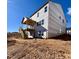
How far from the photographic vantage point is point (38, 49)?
56.2 inches

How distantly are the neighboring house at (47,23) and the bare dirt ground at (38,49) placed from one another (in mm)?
69

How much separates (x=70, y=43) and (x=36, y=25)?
376 mm

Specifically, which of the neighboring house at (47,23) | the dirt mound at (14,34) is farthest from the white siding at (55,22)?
the dirt mound at (14,34)

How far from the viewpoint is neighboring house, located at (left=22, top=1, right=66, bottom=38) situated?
1.44 m

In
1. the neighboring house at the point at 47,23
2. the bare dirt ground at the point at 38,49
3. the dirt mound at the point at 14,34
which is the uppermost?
the neighboring house at the point at 47,23

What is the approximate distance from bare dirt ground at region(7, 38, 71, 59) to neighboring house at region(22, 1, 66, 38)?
7 cm

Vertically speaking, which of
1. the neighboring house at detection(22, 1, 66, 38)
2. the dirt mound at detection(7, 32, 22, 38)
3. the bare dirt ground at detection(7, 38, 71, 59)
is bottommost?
the bare dirt ground at detection(7, 38, 71, 59)

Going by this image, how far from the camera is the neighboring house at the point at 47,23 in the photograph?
1.44m

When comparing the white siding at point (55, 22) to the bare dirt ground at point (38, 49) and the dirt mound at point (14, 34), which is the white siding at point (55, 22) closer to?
the bare dirt ground at point (38, 49)

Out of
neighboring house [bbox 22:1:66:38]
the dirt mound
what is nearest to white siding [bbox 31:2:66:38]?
neighboring house [bbox 22:1:66:38]

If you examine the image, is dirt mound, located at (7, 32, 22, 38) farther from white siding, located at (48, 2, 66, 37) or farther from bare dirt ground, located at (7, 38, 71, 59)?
white siding, located at (48, 2, 66, 37)

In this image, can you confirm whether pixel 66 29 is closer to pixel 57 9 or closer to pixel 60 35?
pixel 60 35

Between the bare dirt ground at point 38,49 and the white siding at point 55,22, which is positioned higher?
the white siding at point 55,22
